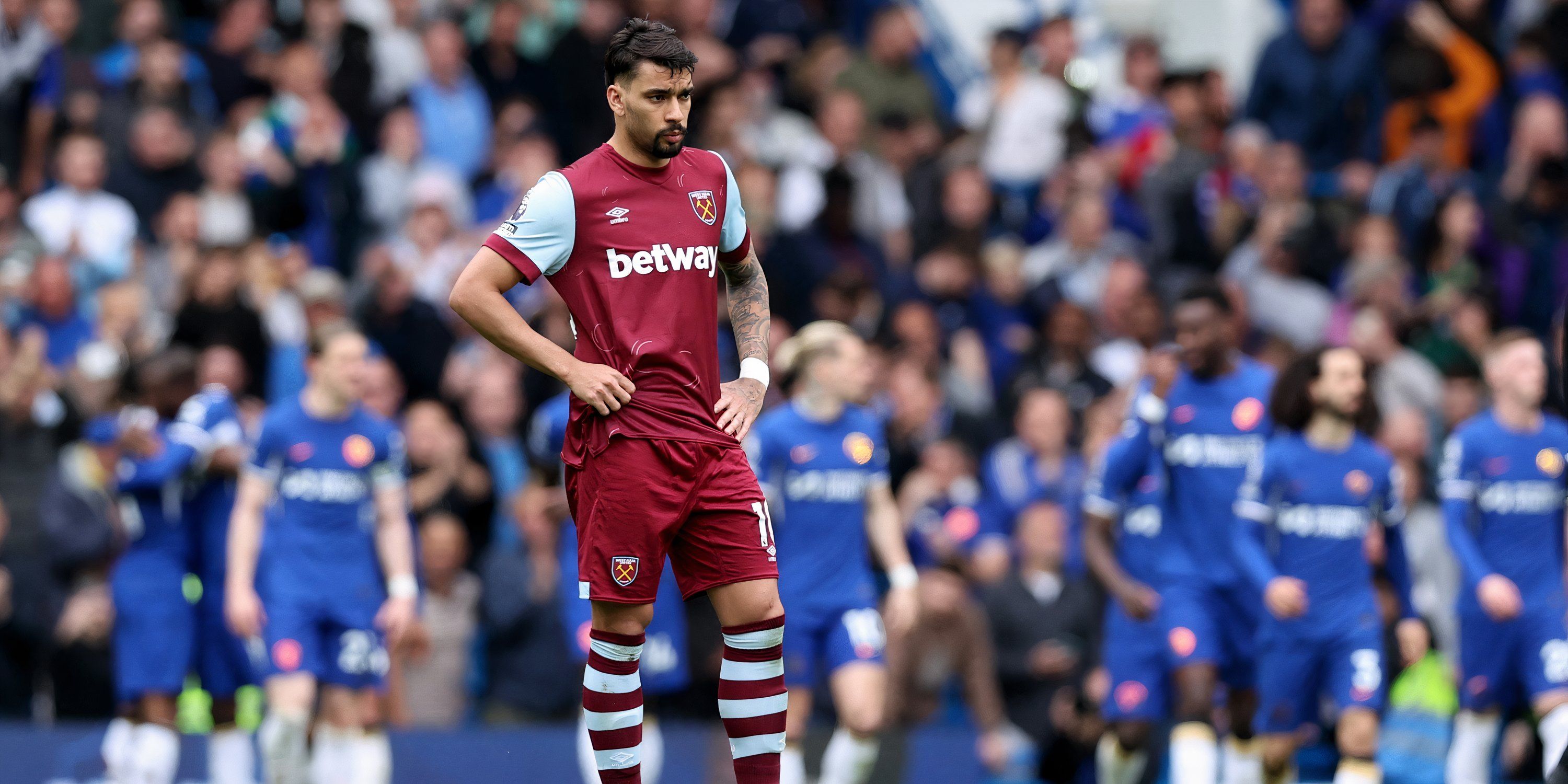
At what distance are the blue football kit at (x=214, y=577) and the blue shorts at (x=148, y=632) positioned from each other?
0.26 meters

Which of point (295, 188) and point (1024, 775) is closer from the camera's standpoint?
point (1024, 775)

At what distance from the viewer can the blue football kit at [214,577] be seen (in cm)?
1168

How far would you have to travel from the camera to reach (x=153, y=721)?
37.7ft

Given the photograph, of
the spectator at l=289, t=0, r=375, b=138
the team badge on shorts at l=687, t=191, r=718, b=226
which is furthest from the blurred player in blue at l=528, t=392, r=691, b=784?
the team badge on shorts at l=687, t=191, r=718, b=226

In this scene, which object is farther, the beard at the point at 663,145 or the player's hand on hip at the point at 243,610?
the player's hand on hip at the point at 243,610

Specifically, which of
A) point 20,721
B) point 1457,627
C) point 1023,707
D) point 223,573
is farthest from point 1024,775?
point 20,721

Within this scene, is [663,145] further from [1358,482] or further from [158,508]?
[158,508]

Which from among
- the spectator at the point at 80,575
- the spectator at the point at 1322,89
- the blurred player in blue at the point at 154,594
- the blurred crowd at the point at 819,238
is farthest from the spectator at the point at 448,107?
the spectator at the point at 1322,89

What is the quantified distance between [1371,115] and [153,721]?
11.6 metres

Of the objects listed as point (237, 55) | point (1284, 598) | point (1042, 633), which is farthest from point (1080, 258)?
point (237, 55)

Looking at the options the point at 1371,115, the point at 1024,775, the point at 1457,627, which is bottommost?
the point at 1024,775

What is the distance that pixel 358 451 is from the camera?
11.0m

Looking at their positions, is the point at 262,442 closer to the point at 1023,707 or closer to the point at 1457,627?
the point at 1023,707

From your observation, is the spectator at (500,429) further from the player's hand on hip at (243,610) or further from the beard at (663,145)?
the beard at (663,145)
